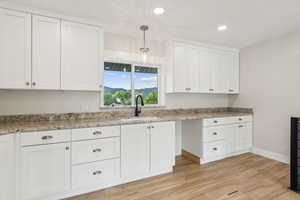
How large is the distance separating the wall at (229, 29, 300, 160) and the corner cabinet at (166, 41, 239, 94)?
0.30m

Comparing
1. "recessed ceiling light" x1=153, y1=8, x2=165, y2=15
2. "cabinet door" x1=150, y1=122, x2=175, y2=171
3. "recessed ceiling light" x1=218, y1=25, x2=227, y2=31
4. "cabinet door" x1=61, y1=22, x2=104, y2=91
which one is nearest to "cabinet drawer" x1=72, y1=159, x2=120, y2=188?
"cabinet door" x1=150, y1=122, x2=175, y2=171

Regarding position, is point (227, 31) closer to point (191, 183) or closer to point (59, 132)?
point (191, 183)

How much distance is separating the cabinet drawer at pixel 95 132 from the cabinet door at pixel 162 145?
A: 58 cm

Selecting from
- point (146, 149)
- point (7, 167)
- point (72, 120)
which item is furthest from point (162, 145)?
point (7, 167)

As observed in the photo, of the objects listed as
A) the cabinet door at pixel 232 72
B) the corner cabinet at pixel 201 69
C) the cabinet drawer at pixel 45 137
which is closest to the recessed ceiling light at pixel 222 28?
the corner cabinet at pixel 201 69

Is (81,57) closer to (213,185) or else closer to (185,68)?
(185,68)

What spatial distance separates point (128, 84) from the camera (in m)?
3.20

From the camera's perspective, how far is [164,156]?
2.71 meters

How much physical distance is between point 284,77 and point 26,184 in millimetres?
4264

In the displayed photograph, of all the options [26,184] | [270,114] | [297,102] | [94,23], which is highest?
[94,23]

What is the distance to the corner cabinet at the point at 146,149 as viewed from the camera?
7.86ft

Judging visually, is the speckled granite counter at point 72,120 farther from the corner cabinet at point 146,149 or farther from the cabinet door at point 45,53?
the cabinet door at point 45,53

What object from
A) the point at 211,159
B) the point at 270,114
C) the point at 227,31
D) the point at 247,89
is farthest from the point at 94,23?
the point at 270,114

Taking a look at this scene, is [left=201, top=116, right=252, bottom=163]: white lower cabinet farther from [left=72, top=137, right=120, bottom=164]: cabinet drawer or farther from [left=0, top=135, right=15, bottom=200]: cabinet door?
[left=0, top=135, right=15, bottom=200]: cabinet door
